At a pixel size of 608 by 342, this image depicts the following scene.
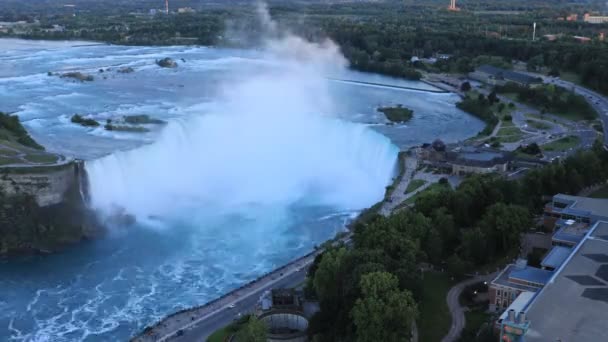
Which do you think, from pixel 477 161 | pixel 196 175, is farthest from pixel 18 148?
pixel 477 161

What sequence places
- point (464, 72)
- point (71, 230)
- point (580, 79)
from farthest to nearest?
point (464, 72) < point (580, 79) < point (71, 230)

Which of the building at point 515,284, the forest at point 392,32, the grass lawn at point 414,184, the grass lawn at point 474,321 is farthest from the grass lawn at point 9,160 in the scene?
the forest at point 392,32

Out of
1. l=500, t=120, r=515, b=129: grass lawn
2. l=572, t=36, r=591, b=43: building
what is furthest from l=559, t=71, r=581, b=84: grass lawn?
l=500, t=120, r=515, b=129: grass lawn

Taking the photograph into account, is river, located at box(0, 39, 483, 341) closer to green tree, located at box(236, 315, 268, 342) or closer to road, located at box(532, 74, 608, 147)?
green tree, located at box(236, 315, 268, 342)

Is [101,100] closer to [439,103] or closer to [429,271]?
[439,103]

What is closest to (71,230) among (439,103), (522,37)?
(439,103)

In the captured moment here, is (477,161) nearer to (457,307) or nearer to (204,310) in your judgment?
(457,307)
